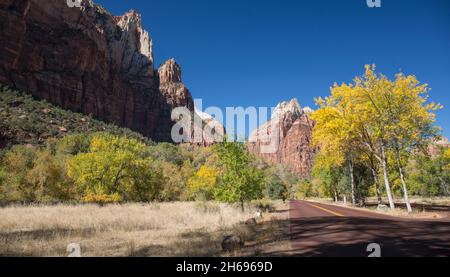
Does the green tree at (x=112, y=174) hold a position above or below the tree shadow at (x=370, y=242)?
above

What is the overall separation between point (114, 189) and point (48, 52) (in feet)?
364

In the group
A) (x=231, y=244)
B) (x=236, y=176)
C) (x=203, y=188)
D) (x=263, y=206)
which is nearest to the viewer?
(x=231, y=244)

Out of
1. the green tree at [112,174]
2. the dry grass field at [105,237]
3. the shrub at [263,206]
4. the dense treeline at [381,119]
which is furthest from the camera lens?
the green tree at [112,174]

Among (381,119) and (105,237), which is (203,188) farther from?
(105,237)

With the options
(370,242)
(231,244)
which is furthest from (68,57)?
(370,242)

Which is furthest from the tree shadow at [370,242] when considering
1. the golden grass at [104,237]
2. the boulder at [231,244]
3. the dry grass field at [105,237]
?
the golden grass at [104,237]

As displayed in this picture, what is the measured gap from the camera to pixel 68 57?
12631 centimetres

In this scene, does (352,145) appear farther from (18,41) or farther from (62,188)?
(18,41)

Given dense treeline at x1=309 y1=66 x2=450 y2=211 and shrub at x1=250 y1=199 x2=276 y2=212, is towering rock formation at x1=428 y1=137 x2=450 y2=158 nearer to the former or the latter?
dense treeline at x1=309 y1=66 x2=450 y2=211

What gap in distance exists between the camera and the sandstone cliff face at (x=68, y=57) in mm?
107750

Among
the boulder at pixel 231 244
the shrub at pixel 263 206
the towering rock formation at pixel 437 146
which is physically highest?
the towering rock formation at pixel 437 146

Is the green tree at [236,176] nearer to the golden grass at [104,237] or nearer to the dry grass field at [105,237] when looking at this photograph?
the golden grass at [104,237]

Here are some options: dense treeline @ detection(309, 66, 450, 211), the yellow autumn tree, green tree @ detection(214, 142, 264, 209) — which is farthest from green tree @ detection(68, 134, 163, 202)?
dense treeline @ detection(309, 66, 450, 211)

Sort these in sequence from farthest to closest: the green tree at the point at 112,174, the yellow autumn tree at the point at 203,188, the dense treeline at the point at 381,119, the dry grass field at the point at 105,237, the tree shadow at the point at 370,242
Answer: the yellow autumn tree at the point at 203,188, the green tree at the point at 112,174, the dense treeline at the point at 381,119, the dry grass field at the point at 105,237, the tree shadow at the point at 370,242
